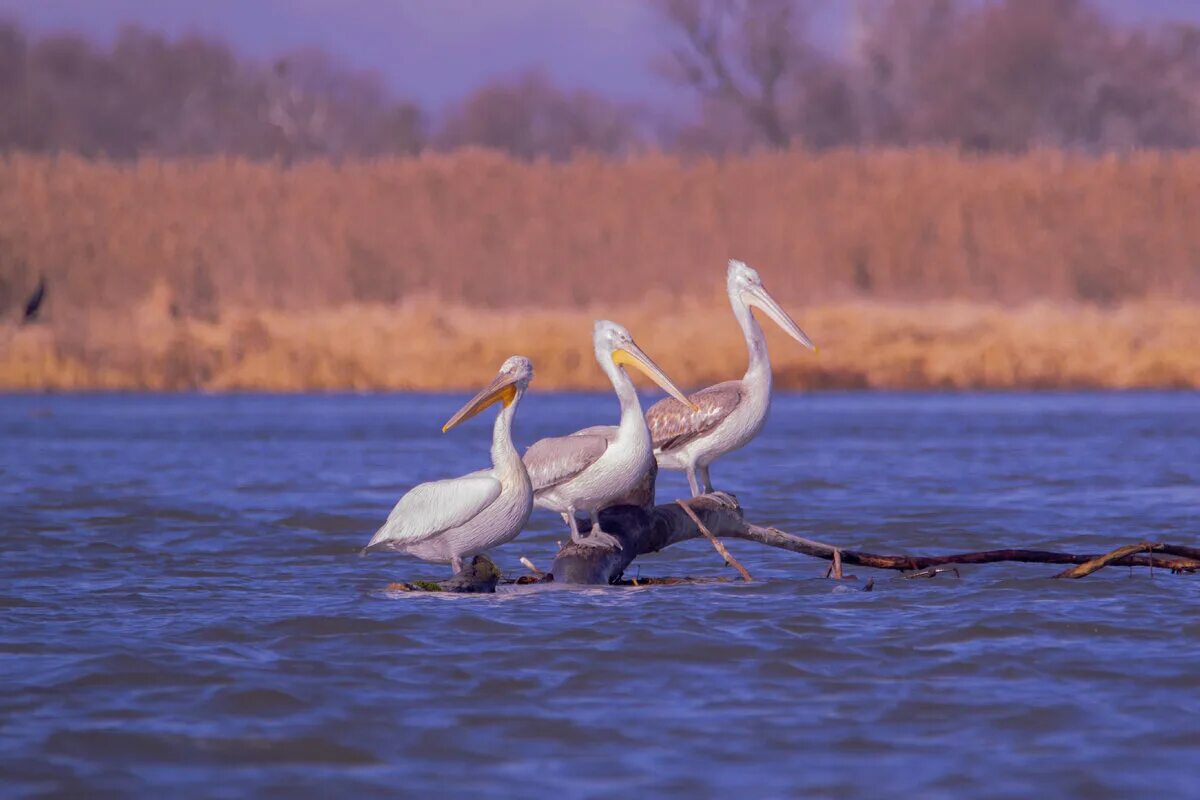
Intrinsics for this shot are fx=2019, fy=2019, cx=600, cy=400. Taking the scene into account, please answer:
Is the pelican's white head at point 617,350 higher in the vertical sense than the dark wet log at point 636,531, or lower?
higher

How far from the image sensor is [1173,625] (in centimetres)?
783

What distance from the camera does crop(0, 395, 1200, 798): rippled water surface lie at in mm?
5770

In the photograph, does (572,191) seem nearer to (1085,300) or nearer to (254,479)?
(1085,300)

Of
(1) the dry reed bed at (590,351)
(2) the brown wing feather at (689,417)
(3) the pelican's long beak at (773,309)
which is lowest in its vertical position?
(2) the brown wing feather at (689,417)

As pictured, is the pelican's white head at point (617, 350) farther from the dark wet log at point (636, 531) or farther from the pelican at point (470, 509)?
the pelican at point (470, 509)

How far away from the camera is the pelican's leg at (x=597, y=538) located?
8586 mm

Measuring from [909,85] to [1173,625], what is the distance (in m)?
50.8

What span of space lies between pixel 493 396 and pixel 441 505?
58 centimetres

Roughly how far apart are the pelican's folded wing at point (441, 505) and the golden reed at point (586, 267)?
13.9 metres

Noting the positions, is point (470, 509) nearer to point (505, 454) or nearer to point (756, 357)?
point (505, 454)

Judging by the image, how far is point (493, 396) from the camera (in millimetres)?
8641

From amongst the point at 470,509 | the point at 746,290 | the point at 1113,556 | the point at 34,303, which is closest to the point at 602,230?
the point at 34,303

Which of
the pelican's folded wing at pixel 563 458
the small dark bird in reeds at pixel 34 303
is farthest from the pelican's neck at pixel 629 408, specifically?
the small dark bird in reeds at pixel 34 303

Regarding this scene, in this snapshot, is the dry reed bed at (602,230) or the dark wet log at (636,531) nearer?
the dark wet log at (636,531)
